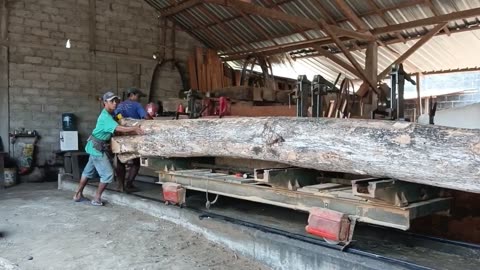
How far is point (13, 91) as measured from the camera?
30.1ft

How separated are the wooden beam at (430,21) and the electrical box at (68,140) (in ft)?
22.8

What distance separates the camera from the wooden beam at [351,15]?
855 cm

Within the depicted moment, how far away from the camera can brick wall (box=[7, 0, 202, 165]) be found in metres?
9.32

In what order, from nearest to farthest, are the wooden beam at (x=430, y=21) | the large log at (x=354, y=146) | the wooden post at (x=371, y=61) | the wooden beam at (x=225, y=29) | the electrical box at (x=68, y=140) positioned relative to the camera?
the large log at (x=354, y=146) < the wooden beam at (x=430, y=21) < the wooden post at (x=371, y=61) < the electrical box at (x=68, y=140) < the wooden beam at (x=225, y=29)

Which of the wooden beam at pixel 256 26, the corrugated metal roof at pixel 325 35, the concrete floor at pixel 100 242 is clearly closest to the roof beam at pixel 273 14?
the corrugated metal roof at pixel 325 35

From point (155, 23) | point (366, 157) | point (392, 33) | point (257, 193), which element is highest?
point (155, 23)

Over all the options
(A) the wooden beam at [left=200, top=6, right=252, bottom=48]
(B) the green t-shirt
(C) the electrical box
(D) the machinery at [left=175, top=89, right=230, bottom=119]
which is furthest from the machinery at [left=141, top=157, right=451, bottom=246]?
(A) the wooden beam at [left=200, top=6, right=252, bottom=48]

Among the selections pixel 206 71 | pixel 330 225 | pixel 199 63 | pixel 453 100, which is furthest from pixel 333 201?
pixel 453 100

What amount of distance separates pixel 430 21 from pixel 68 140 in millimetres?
7917

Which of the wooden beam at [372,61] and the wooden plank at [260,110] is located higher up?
the wooden beam at [372,61]

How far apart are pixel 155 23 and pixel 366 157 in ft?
31.6

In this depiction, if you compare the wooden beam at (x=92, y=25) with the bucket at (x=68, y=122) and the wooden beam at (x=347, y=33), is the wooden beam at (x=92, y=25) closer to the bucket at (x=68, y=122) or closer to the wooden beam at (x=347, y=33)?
the bucket at (x=68, y=122)

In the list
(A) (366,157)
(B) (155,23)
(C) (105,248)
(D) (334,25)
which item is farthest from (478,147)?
(B) (155,23)

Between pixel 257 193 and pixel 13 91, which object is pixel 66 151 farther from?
pixel 257 193
